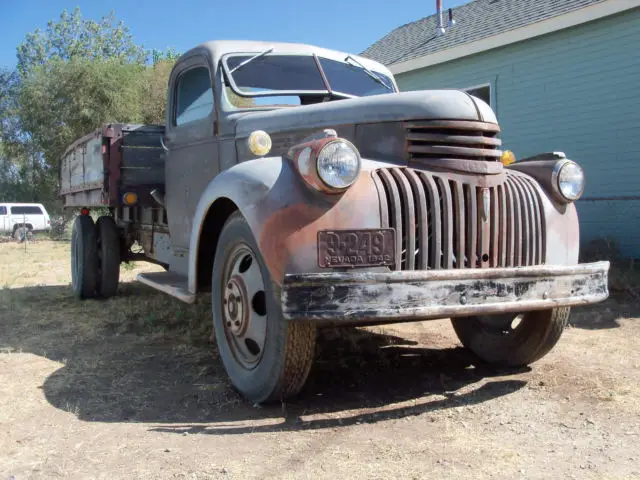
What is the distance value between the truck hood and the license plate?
791mm

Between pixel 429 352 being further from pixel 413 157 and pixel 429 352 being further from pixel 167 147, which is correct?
pixel 167 147

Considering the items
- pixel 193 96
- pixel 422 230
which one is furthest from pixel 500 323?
pixel 193 96

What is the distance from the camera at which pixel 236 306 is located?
11.9 feet

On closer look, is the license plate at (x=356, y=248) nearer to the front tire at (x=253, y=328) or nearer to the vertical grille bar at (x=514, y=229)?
the front tire at (x=253, y=328)

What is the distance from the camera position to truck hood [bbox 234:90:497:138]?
3.46 m

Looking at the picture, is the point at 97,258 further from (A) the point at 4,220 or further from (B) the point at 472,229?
(A) the point at 4,220

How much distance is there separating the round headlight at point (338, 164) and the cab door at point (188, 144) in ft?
5.90

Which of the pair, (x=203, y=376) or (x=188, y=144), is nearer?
(x=203, y=376)

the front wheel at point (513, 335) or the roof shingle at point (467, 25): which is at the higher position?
the roof shingle at point (467, 25)

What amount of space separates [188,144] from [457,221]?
8.59 feet

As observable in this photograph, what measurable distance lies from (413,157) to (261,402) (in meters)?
1.54

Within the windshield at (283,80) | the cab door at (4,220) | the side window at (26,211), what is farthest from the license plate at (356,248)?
the side window at (26,211)

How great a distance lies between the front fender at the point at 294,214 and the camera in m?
3.01

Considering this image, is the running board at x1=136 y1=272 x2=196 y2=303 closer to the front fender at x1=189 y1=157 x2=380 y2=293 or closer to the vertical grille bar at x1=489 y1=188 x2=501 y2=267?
the front fender at x1=189 y1=157 x2=380 y2=293
